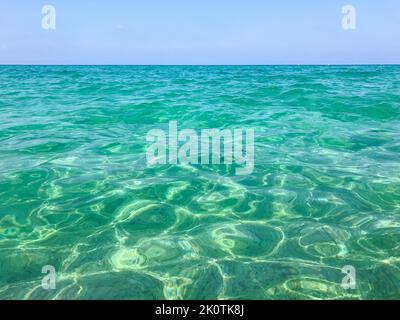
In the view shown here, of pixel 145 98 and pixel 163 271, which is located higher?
pixel 145 98

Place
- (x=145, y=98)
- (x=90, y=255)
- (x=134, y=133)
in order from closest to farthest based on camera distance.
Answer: (x=90, y=255), (x=134, y=133), (x=145, y=98)

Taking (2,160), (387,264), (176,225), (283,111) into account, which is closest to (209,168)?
(176,225)

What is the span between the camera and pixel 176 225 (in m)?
4.73

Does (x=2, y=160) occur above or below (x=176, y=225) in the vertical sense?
above

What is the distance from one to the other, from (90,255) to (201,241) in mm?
1347

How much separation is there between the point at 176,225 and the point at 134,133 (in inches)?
232

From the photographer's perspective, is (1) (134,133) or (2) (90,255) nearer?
(2) (90,255)

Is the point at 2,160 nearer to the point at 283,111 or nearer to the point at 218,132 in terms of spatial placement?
the point at 218,132

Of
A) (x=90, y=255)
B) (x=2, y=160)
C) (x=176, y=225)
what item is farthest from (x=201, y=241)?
(x=2, y=160)

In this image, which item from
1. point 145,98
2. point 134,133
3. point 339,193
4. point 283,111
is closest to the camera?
point 339,193

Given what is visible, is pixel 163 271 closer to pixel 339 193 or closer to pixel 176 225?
pixel 176 225
